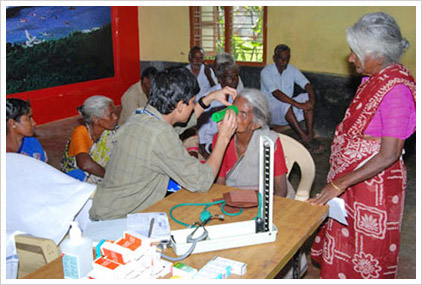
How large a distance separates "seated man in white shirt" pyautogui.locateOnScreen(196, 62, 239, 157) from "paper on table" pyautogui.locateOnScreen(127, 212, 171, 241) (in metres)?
1.98

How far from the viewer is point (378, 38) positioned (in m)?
2.26

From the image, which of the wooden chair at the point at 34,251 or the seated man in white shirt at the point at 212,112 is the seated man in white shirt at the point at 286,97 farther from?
the wooden chair at the point at 34,251

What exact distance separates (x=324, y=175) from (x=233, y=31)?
3893mm

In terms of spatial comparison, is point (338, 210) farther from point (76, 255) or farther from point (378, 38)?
point (76, 255)

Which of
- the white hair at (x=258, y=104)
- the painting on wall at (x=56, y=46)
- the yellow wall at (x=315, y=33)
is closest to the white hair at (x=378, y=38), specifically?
the white hair at (x=258, y=104)

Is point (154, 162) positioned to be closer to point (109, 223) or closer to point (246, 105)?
point (109, 223)

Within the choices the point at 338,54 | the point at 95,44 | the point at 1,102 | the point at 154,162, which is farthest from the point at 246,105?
the point at 95,44

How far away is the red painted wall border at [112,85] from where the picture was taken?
823 centimetres

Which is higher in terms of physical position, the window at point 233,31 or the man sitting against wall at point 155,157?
the window at point 233,31

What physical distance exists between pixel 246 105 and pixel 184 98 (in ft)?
1.98

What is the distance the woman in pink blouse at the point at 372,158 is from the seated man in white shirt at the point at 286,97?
3644 millimetres

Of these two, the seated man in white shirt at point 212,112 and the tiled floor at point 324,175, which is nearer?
the tiled floor at point 324,175

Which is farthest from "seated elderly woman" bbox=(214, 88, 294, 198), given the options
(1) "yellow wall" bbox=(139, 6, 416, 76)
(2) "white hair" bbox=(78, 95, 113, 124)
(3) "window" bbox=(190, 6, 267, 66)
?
(3) "window" bbox=(190, 6, 267, 66)

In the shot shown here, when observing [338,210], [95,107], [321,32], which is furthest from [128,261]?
[321,32]
